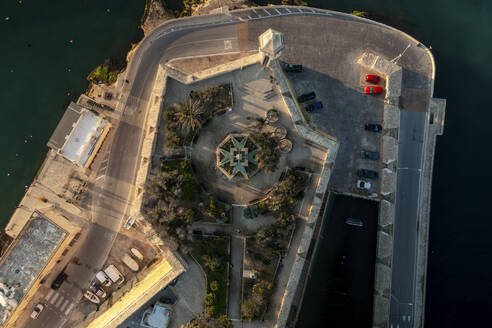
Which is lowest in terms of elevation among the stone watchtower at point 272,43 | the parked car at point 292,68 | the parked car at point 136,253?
the parked car at point 136,253

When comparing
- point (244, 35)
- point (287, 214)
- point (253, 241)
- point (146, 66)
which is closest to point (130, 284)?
point (253, 241)

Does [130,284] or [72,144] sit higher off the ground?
[72,144]

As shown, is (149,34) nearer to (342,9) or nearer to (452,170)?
(342,9)

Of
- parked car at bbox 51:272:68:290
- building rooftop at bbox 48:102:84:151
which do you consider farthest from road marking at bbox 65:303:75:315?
building rooftop at bbox 48:102:84:151

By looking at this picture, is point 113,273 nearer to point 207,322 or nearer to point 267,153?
point 207,322

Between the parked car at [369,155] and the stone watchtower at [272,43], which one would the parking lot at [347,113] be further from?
the stone watchtower at [272,43]

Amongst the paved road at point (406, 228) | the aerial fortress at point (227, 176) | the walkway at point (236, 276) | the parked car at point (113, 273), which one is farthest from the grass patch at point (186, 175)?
the paved road at point (406, 228)
